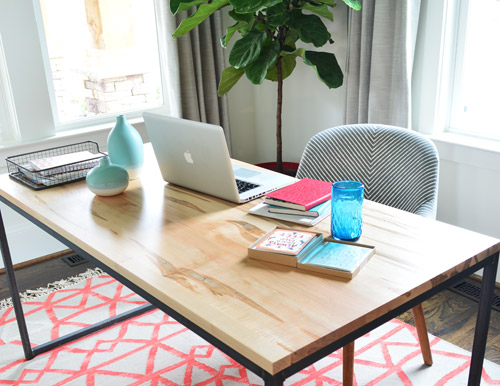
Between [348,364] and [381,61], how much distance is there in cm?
152

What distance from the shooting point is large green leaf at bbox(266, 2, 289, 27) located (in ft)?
8.18

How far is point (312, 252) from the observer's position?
4.29 ft

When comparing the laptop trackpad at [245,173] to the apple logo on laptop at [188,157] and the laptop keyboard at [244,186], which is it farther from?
the apple logo on laptop at [188,157]

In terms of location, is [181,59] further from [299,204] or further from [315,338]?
[315,338]

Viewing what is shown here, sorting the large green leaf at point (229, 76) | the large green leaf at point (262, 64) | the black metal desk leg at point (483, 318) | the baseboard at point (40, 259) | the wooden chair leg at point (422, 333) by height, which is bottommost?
the baseboard at point (40, 259)

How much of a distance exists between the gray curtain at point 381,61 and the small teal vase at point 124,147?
1317mm

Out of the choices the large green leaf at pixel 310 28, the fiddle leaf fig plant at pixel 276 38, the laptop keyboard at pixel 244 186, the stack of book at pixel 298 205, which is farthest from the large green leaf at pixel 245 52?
the stack of book at pixel 298 205

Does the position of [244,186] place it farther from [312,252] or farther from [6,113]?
[6,113]

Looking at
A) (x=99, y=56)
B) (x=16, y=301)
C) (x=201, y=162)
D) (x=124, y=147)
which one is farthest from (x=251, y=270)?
(x=99, y=56)

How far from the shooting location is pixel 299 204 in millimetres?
1537

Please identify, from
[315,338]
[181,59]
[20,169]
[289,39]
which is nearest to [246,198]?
[315,338]

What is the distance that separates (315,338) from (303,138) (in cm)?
259

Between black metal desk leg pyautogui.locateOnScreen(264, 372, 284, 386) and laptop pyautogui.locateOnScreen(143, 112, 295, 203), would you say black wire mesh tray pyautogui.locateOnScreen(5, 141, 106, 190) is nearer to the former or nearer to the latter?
laptop pyautogui.locateOnScreen(143, 112, 295, 203)

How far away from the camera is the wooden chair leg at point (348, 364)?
1761 mm
